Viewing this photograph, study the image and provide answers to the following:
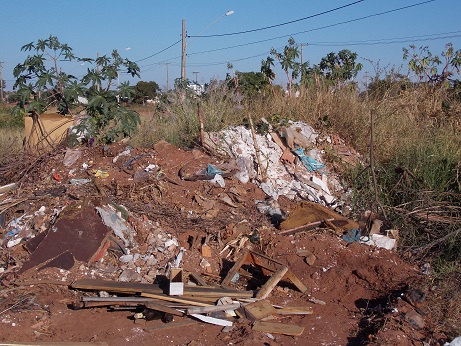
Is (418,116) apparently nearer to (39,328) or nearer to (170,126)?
(170,126)

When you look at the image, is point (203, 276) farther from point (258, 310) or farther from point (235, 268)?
point (258, 310)

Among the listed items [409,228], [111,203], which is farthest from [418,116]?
[111,203]

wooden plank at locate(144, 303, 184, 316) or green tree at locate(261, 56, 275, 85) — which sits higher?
green tree at locate(261, 56, 275, 85)

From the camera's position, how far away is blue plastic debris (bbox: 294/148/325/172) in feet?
23.8

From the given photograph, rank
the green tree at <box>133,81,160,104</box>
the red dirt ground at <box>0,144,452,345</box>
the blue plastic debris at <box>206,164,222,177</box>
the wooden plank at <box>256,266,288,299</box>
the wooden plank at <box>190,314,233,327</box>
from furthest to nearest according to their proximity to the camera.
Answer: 1. the green tree at <box>133,81,160,104</box>
2. the blue plastic debris at <box>206,164,222,177</box>
3. the wooden plank at <box>256,266,288,299</box>
4. the wooden plank at <box>190,314,233,327</box>
5. the red dirt ground at <box>0,144,452,345</box>

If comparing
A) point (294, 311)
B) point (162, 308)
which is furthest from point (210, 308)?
point (294, 311)

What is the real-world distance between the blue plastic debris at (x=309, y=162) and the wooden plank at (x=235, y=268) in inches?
96.2

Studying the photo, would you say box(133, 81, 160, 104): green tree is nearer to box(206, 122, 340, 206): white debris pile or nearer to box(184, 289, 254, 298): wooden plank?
box(206, 122, 340, 206): white debris pile

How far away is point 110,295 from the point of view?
461cm

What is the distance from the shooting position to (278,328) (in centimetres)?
408

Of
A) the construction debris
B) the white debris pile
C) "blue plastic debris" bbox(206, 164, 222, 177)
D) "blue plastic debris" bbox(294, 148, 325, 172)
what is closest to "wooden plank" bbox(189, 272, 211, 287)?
the construction debris

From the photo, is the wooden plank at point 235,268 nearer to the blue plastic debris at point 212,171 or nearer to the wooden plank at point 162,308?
the wooden plank at point 162,308

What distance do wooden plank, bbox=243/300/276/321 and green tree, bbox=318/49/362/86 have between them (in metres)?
6.90

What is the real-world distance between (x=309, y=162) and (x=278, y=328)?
3596 millimetres
